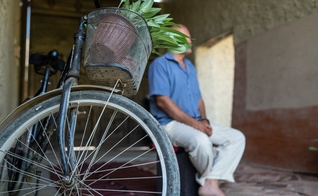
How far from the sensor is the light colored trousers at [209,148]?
1854 millimetres

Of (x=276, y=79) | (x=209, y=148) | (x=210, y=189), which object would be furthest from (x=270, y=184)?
(x=276, y=79)

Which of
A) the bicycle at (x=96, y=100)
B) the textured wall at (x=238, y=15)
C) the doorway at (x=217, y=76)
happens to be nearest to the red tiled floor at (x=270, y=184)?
the bicycle at (x=96, y=100)

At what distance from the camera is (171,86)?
7.08 ft

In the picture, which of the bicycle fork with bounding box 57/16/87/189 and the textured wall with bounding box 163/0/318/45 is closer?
the bicycle fork with bounding box 57/16/87/189

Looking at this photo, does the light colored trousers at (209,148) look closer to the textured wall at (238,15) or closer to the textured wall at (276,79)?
the textured wall at (276,79)

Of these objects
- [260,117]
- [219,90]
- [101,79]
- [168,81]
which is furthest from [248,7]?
[101,79]

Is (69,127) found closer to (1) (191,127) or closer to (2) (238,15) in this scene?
(1) (191,127)

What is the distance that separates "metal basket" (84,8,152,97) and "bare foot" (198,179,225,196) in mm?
925

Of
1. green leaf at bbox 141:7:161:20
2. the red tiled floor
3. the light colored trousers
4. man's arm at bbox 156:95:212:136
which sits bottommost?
the red tiled floor

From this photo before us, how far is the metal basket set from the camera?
3.80 ft

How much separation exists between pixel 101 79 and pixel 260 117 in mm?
2679

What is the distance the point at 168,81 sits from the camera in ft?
7.00

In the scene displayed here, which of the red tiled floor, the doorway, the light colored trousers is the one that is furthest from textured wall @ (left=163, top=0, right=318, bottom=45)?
the light colored trousers

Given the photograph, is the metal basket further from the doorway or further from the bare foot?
the doorway
